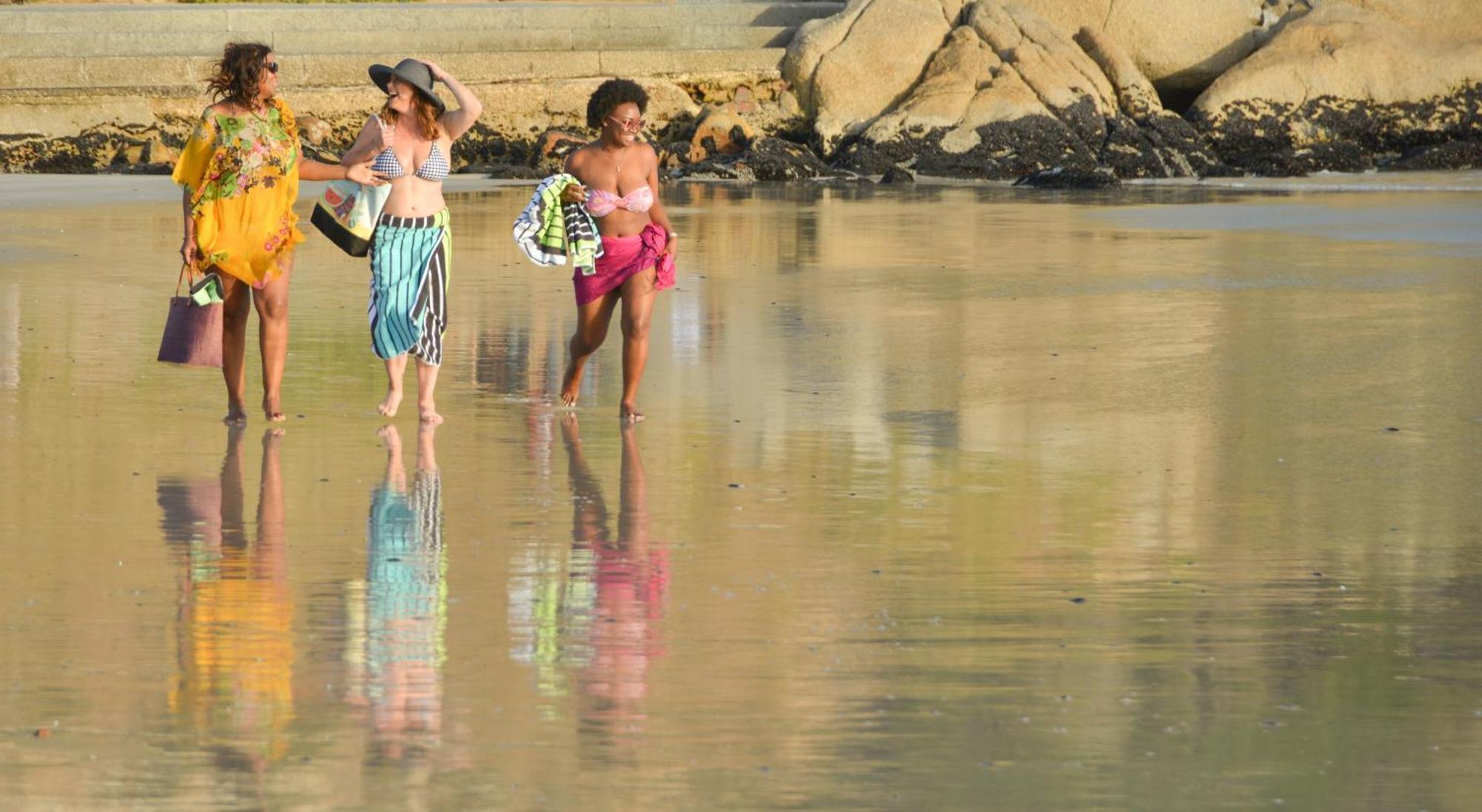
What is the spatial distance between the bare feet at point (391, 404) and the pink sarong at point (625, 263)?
89cm

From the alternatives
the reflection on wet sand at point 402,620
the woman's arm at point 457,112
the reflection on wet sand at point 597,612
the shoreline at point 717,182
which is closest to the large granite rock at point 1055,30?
the shoreline at point 717,182

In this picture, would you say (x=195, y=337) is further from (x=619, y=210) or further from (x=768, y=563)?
(x=768, y=563)

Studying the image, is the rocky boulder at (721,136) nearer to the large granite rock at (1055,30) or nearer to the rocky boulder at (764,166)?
the rocky boulder at (764,166)

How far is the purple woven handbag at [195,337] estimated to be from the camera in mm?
9938

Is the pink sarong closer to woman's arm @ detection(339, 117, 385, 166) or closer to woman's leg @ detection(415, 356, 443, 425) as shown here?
woman's leg @ detection(415, 356, 443, 425)

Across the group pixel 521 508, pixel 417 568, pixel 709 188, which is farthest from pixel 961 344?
pixel 709 188

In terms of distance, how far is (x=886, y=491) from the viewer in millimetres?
8281

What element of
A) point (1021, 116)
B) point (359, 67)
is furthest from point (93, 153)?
point (1021, 116)

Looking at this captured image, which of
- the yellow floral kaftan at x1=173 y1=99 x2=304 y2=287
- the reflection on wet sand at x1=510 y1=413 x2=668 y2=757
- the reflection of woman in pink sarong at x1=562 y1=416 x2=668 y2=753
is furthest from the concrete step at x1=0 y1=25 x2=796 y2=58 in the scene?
the reflection on wet sand at x1=510 y1=413 x2=668 y2=757

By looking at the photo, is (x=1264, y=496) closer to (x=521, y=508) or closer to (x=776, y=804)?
(x=521, y=508)

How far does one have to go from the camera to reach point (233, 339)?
391 inches

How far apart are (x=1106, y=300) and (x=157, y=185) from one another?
42.1 feet

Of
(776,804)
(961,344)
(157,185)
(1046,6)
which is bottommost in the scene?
(776,804)

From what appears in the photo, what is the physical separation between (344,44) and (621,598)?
80.2 ft
